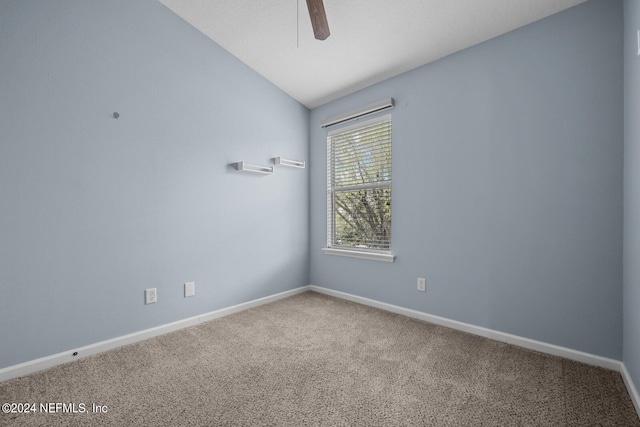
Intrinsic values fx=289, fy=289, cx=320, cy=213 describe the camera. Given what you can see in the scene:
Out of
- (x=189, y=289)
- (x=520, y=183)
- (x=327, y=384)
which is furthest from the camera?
(x=189, y=289)

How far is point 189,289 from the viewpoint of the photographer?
2.54 meters

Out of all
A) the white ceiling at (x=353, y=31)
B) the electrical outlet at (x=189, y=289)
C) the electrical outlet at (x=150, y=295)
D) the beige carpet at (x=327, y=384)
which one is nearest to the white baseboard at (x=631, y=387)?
the beige carpet at (x=327, y=384)

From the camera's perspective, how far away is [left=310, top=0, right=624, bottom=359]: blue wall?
1.77m

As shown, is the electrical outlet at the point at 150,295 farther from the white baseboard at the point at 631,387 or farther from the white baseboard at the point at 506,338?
the white baseboard at the point at 631,387

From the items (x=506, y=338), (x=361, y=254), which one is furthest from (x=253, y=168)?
(x=506, y=338)

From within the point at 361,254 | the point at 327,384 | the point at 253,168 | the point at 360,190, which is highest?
the point at 253,168

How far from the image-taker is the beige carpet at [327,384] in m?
1.37

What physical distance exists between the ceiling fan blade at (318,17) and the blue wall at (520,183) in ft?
4.32

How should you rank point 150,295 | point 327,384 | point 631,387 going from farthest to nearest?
point 150,295 < point 327,384 < point 631,387

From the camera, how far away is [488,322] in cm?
224

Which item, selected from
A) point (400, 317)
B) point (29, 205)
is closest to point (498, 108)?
point (400, 317)

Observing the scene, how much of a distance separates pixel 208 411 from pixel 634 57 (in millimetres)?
2804

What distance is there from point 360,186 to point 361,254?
0.73 metres

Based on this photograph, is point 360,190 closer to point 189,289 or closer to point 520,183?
point 520,183
